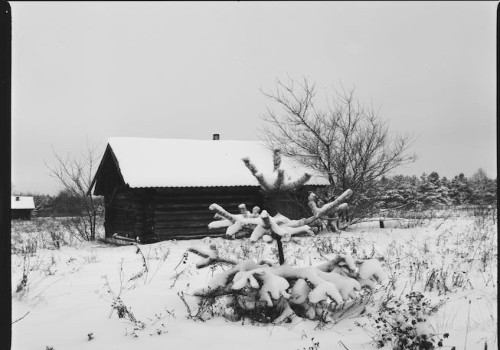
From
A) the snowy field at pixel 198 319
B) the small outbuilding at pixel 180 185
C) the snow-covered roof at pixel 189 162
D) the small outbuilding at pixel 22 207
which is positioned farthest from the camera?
the small outbuilding at pixel 22 207

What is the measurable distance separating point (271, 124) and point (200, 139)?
3.22 metres

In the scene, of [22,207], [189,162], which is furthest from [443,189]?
[22,207]

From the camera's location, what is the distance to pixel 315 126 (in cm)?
1576

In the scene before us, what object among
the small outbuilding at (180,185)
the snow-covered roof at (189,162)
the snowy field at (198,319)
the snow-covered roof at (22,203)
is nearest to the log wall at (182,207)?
the small outbuilding at (180,185)

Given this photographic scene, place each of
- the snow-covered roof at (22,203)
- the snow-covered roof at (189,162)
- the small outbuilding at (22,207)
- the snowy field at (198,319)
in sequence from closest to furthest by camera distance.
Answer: the snowy field at (198,319), the snow-covered roof at (189,162), the snow-covered roof at (22,203), the small outbuilding at (22,207)

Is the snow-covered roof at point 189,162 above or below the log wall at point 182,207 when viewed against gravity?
above

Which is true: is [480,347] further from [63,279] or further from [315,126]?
[315,126]

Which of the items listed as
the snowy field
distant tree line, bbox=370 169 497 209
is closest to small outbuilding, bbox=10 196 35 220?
distant tree line, bbox=370 169 497 209

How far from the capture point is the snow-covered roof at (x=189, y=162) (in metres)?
13.8

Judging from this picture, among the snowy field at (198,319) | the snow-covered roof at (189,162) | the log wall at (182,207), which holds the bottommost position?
the snowy field at (198,319)

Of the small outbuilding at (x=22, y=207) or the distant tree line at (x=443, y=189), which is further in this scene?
the small outbuilding at (x=22, y=207)

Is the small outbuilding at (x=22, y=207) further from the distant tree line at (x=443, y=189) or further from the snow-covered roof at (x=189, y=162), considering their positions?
the distant tree line at (x=443, y=189)

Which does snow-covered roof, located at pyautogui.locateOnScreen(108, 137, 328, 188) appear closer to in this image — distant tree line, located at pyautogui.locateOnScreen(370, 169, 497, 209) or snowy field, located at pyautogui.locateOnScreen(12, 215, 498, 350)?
snowy field, located at pyautogui.locateOnScreen(12, 215, 498, 350)

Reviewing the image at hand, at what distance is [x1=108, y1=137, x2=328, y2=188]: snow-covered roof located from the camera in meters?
13.8
